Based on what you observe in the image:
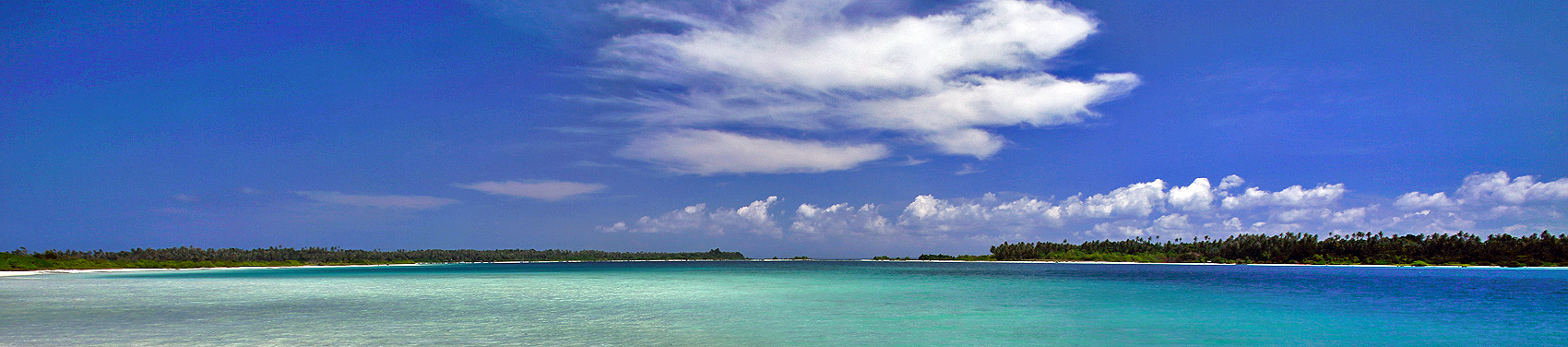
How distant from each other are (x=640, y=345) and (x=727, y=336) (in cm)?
246

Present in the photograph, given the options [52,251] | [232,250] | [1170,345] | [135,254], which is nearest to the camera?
[1170,345]

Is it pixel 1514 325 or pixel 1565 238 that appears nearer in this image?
pixel 1514 325

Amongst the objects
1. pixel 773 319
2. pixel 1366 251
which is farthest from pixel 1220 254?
pixel 773 319

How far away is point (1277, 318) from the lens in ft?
80.9

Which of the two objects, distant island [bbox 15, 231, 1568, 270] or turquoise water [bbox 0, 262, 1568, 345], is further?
distant island [bbox 15, 231, 1568, 270]

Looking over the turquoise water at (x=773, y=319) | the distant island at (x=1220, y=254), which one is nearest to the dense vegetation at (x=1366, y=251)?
the distant island at (x=1220, y=254)

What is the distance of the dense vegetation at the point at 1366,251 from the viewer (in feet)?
372

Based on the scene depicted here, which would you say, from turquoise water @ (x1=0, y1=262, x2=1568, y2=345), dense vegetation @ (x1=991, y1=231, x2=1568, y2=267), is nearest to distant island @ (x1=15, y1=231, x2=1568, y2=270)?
dense vegetation @ (x1=991, y1=231, x2=1568, y2=267)

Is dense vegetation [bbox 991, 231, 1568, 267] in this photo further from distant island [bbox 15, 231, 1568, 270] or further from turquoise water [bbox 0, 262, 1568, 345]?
turquoise water [bbox 0, 262, 1568, 345]

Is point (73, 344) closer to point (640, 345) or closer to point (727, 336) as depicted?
point (640, 345)

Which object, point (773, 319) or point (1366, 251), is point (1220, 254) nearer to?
point (1366, 251)

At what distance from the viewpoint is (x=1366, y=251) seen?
132 m

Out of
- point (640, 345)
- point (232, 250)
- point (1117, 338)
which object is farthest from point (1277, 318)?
point (232, 250)

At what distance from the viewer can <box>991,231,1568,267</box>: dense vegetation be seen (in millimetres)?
113312
